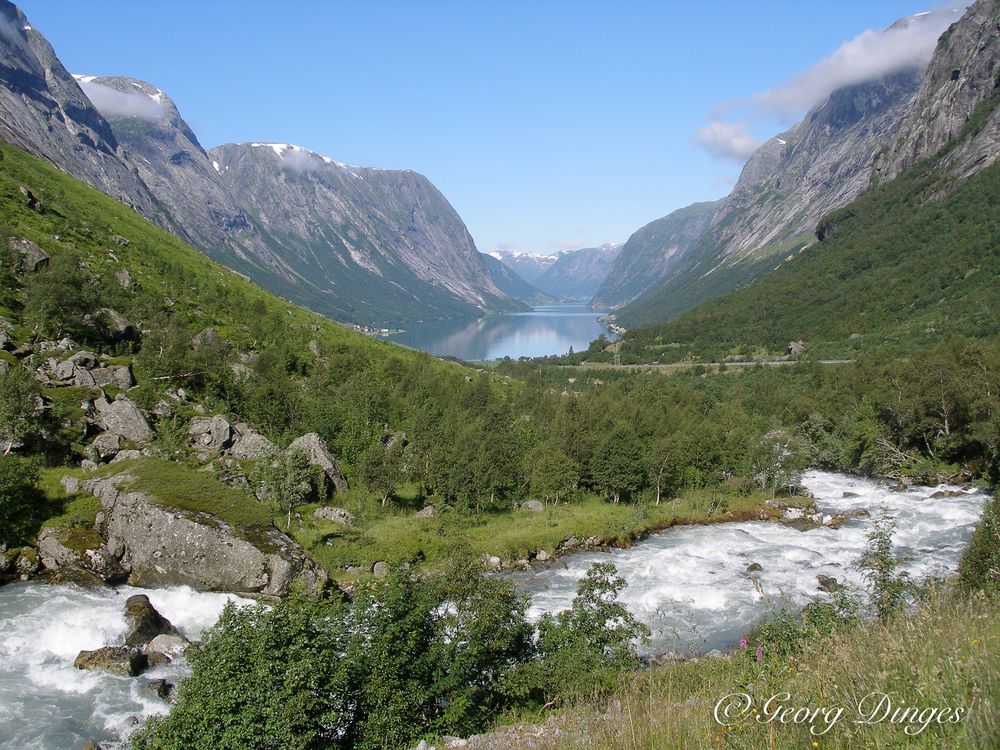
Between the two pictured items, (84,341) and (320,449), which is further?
(84,341)

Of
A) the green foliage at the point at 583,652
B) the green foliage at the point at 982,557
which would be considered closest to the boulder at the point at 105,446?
the green foliage at the point at 583,652

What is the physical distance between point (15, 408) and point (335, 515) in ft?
80.9

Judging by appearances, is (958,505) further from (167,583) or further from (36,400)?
(36,400)

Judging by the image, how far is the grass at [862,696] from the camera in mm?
7289

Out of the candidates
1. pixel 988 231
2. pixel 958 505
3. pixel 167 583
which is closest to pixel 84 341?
pixel 167 583

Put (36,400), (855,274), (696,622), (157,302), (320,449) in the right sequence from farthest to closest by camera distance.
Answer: (855,274)
(157,302)
(320,449)
(36,400)
(696,622)

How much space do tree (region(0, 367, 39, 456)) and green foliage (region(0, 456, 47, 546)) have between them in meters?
5.20

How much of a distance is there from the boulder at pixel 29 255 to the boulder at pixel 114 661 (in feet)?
206

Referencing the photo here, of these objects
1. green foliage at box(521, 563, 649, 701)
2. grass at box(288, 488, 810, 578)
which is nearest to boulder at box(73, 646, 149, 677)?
grass at box(288, 488, 810, 578)

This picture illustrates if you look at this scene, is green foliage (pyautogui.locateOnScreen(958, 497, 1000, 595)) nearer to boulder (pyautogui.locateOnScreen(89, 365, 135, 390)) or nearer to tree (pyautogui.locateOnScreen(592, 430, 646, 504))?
tree (pyautogui.locateOnScreen(592, 430, 646, 504))

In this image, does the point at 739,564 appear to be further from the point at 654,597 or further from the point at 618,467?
the point at 618,467

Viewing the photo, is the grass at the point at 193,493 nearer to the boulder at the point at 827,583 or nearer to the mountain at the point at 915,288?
the boulder at the point at 827,583

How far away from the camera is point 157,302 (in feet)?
283

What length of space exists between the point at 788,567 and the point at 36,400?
59388 millimetres
